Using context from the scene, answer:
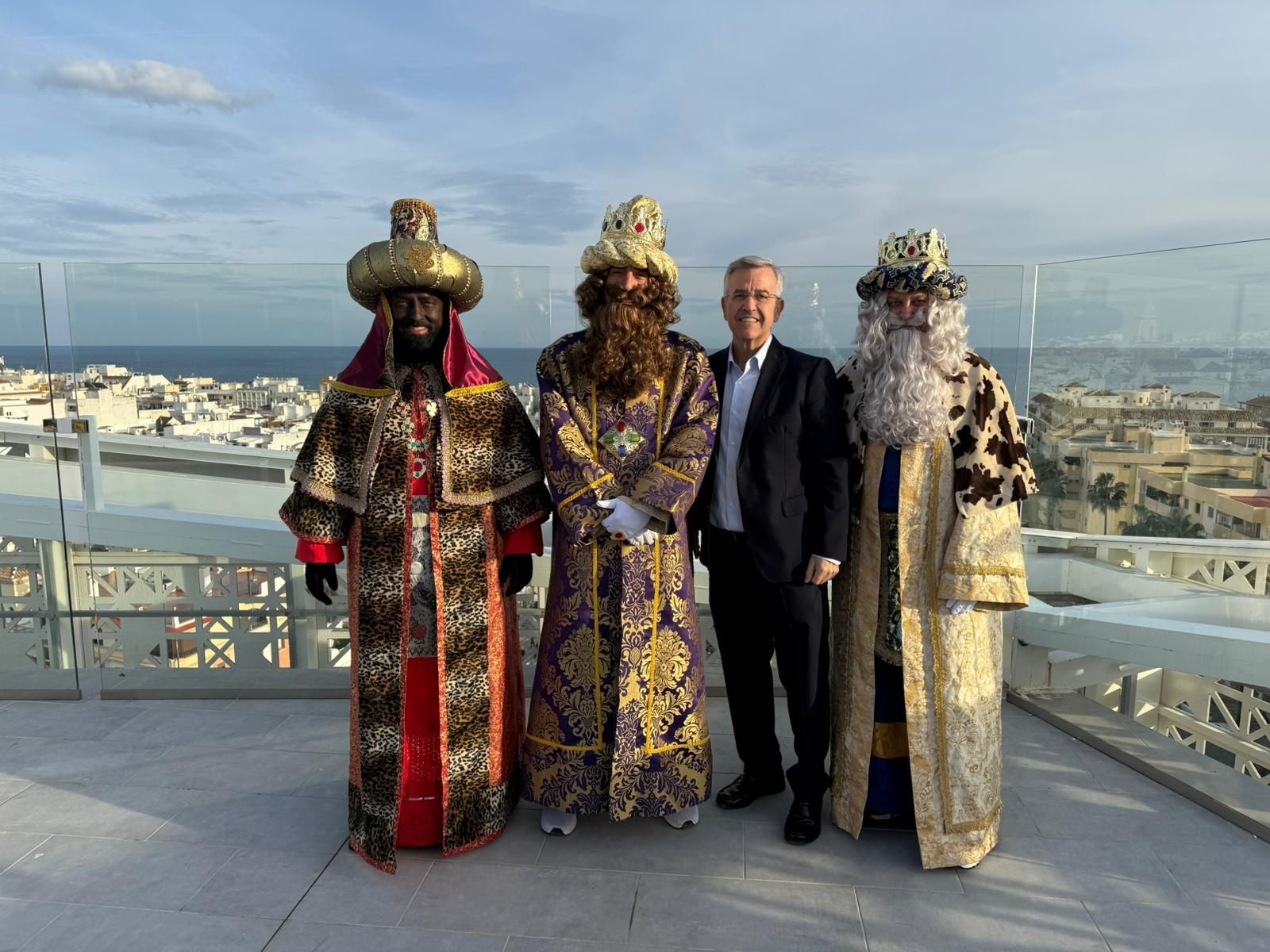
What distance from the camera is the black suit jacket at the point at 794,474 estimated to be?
2352 mm

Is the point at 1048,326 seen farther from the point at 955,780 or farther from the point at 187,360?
the point at 187,360

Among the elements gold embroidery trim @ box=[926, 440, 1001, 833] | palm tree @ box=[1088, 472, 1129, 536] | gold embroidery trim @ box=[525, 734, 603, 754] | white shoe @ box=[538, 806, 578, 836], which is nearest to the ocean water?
palm tree @ box=[1088, 472, 1129, 536]

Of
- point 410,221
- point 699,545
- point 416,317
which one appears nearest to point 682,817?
point 699,545

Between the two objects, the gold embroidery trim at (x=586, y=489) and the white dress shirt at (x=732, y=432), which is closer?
the gold embroidery trim at (x=586, y=489)

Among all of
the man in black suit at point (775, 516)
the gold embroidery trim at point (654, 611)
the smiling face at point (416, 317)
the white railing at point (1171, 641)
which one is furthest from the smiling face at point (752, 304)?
the white railing at point (1171, 641)

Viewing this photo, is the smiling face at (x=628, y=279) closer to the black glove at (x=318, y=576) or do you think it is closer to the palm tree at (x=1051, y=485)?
the black glove at (x=318, y=576)

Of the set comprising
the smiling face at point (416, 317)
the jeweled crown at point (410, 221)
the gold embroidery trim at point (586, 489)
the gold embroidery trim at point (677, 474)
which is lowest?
the gold embroidery trim at point (586, 489)

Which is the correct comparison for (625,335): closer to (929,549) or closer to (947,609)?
(929,549)

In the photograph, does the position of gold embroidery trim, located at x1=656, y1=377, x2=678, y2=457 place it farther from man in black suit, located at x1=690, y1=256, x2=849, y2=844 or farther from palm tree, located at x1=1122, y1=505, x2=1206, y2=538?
palm tree, located at x1=1122, y1=505, x2=1206, y2=538

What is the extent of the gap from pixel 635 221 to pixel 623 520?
86 centimetres

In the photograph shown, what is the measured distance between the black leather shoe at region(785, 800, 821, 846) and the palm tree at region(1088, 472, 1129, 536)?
74.8 inches

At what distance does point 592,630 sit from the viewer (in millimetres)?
2420

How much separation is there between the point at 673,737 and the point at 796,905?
56 cm

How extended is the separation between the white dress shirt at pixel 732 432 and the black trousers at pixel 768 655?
0.24ft
